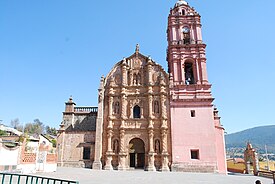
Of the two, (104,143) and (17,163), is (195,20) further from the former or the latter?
(17,163)

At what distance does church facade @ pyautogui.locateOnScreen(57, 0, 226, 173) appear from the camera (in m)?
22.4

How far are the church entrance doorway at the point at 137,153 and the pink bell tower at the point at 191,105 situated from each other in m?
3.64

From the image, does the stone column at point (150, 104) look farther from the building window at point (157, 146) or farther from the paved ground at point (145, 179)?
the paved ground at point (145, 179)

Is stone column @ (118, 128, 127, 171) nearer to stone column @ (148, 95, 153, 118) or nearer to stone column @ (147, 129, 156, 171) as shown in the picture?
stone column @ (147, 129, 156, 171)

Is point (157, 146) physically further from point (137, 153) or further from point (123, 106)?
point (123, 106)

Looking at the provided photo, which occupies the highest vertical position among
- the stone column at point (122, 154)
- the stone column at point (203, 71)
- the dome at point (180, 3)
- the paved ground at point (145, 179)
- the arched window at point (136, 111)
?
the dome at point (180, 3)

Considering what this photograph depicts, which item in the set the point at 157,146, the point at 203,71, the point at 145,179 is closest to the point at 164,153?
the point at 157,146

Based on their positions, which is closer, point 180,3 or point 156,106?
point 156,106

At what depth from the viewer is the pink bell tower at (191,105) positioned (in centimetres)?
2205

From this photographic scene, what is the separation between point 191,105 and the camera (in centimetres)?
2373

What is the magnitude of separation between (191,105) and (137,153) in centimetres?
832

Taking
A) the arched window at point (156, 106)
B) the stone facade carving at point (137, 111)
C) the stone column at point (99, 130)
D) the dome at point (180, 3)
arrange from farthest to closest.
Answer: the dome at point (180, 3)
the arched window at point (156, 106)
the stone facade carving at point (137, 111)
the stone column at point (99, 130)

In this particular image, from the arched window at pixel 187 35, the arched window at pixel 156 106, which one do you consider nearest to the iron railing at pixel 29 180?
the arched window at pixel 156 106

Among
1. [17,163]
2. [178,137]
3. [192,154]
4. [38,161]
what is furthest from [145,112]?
[17,163]
